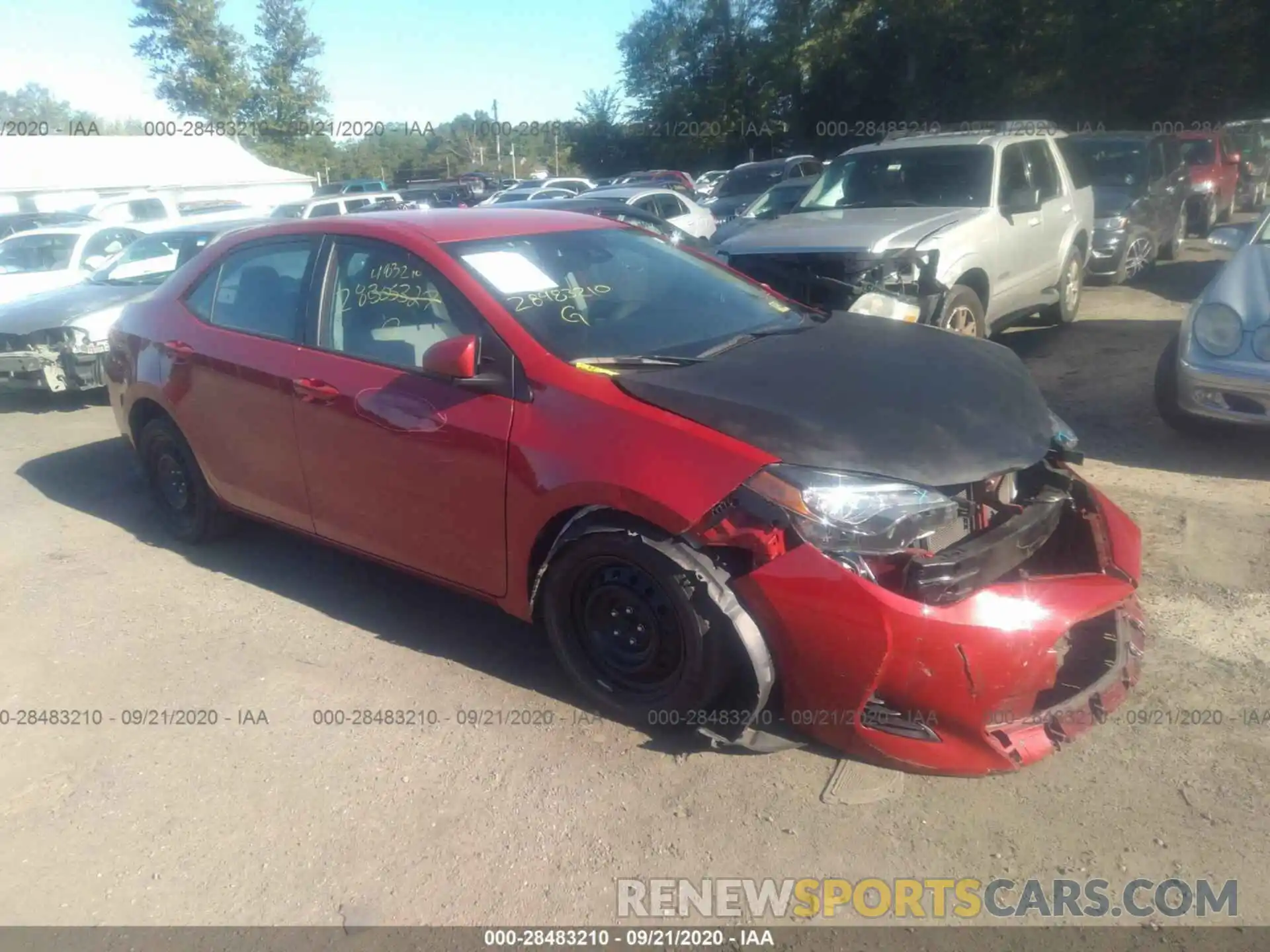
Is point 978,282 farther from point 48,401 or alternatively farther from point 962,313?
point 48,401

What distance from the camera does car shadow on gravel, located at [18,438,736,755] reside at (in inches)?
153

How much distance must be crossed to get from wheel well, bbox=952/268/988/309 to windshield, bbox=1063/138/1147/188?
5.93 meters

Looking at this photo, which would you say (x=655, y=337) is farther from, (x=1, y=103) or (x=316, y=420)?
(x=1, y=103)

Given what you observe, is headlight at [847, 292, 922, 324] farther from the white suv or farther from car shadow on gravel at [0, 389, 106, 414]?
car shadow on gravel at [0, 389, 106, 414]

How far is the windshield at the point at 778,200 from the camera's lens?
13836 millimetres

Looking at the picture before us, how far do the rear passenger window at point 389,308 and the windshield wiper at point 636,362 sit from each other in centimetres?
46

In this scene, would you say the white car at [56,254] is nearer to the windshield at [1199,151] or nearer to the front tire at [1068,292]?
the front tire at [1068,292]

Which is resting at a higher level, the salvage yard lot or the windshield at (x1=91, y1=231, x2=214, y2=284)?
the windshield at (x1=91, y1=231, x2=214, y2=284)

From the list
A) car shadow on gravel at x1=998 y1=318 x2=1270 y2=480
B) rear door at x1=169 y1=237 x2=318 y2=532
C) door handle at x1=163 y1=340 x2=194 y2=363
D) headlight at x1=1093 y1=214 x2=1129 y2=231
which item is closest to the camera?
rear door at x1=169 y1=237 x2=318 y2=532

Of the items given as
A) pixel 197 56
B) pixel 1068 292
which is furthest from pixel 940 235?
pixel 197 56

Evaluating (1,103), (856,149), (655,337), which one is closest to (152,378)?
(655,337)

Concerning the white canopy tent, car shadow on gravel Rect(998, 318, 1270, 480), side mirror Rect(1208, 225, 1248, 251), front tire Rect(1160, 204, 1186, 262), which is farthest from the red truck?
the white canopy tent

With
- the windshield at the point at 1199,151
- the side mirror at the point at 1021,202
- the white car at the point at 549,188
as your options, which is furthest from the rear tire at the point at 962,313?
the white car at the point at 549,188

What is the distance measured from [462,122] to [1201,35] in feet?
191
